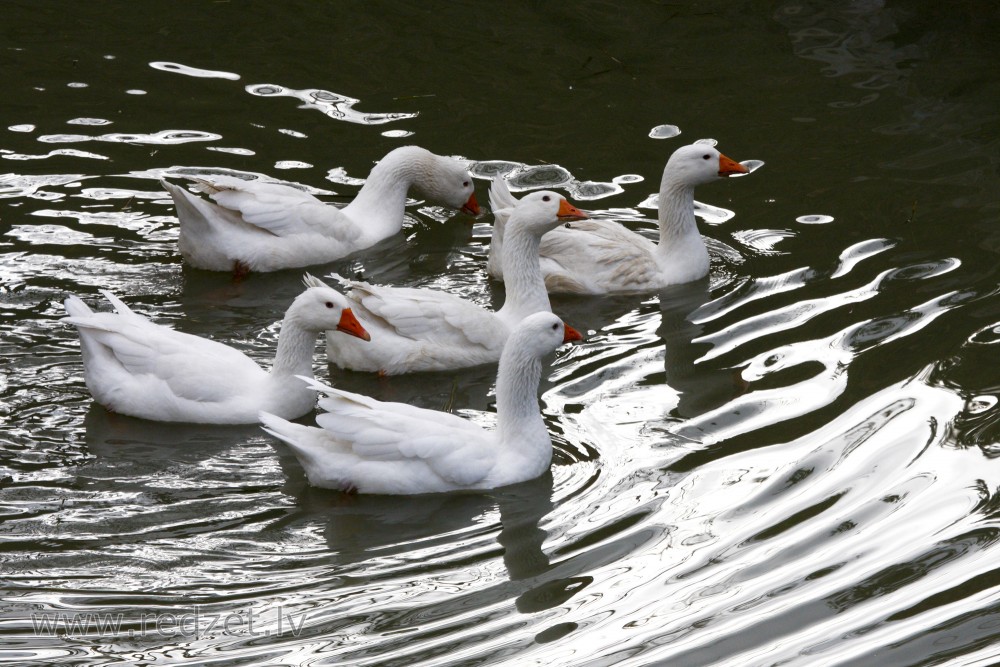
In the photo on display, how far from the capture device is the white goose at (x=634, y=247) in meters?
9.52

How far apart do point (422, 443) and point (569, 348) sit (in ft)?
6.86

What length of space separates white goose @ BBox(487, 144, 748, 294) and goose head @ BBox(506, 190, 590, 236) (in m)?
0.59

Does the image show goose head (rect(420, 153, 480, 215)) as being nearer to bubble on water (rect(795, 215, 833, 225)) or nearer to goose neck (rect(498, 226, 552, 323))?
goose neck (rect(498, 226, 552, 323))

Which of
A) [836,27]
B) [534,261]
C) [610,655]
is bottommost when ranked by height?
[610,655]

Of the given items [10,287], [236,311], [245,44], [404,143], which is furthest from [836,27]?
[10,287]

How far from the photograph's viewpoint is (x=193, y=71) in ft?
41.1

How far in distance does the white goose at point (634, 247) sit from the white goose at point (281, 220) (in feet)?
3.28

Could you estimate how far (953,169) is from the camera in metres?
10.7

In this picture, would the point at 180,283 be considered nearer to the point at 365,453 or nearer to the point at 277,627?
the point at 365,453

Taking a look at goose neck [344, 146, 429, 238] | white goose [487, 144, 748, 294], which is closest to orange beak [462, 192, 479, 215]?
goose neck [344, 146, 429, 238]

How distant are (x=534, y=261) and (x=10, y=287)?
3.50 metres

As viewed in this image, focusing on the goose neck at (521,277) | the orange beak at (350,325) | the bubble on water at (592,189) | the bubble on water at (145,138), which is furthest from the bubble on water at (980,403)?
the bubble on water at (145,138)

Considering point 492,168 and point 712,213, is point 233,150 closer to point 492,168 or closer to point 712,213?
point 492,168

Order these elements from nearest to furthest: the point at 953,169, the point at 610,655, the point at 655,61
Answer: the point at 610,655
the point at 953,169
the point at 655,61
